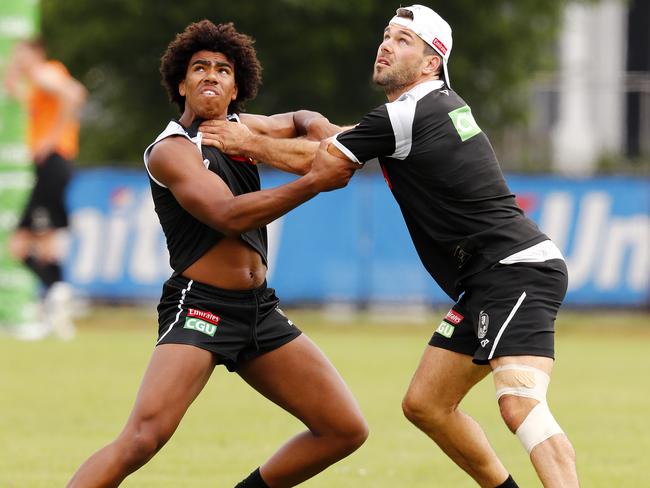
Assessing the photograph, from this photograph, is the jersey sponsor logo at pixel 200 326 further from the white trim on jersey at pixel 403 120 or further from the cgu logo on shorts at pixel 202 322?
the white trim on jersey at pixel 403 120

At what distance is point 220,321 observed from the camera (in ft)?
24.1

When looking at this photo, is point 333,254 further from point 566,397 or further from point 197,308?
point 197,308

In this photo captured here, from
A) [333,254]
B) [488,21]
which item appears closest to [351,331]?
[333,254]

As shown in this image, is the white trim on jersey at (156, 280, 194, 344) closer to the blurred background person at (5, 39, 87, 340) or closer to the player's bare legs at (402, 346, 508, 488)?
the player's bare legs at (402, 346, 508, 488)

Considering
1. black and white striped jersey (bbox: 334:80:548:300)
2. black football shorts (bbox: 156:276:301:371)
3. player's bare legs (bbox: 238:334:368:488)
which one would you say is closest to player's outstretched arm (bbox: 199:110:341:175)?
black and white striped jersey (bbox: 334:80:548:300)

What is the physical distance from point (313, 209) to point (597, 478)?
12358 millimetres

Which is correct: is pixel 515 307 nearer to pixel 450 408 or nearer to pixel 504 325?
pixel 504 325

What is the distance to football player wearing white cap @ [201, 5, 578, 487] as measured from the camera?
7.13 meters

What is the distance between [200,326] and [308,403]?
2.36 ft

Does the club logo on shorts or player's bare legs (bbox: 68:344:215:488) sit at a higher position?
the club logo on shorts

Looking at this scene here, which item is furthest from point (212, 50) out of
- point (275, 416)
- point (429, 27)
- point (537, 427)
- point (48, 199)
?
point (48, 199)

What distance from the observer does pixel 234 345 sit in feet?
24.1

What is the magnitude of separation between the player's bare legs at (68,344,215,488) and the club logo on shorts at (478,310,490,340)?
1400 mm

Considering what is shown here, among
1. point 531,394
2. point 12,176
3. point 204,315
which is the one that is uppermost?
point 204,315
